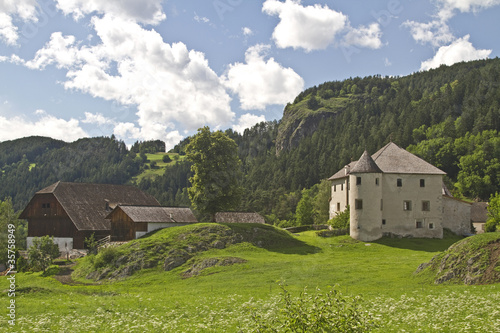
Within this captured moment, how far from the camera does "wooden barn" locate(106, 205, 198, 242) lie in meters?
59.8

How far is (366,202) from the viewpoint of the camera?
59.3 metres

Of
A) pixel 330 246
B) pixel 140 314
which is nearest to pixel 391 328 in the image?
pixel 140 314

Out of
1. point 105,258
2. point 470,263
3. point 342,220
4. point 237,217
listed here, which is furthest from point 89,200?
point 470,263

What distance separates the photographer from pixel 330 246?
54062mm

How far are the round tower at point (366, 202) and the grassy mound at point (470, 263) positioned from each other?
2302 cm

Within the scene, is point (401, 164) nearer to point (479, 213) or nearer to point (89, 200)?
point (479, 213)

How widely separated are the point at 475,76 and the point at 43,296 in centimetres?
18310

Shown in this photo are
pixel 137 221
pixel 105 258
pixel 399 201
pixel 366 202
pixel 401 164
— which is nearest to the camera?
pixel 105 258

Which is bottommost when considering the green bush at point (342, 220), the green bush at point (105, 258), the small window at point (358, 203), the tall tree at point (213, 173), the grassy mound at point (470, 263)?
the green bush at point (105, 258)

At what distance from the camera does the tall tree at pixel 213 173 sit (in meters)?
62.4

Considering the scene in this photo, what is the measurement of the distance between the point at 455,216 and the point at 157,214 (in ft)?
145

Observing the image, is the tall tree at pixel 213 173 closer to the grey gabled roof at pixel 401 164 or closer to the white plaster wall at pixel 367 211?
the white plaster wall at pixel 367 211

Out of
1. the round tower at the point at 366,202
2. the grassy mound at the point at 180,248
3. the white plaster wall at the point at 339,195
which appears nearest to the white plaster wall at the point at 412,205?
the round tower at the point at 366,202

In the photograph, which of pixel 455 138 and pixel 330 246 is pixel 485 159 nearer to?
pixel 455 138
